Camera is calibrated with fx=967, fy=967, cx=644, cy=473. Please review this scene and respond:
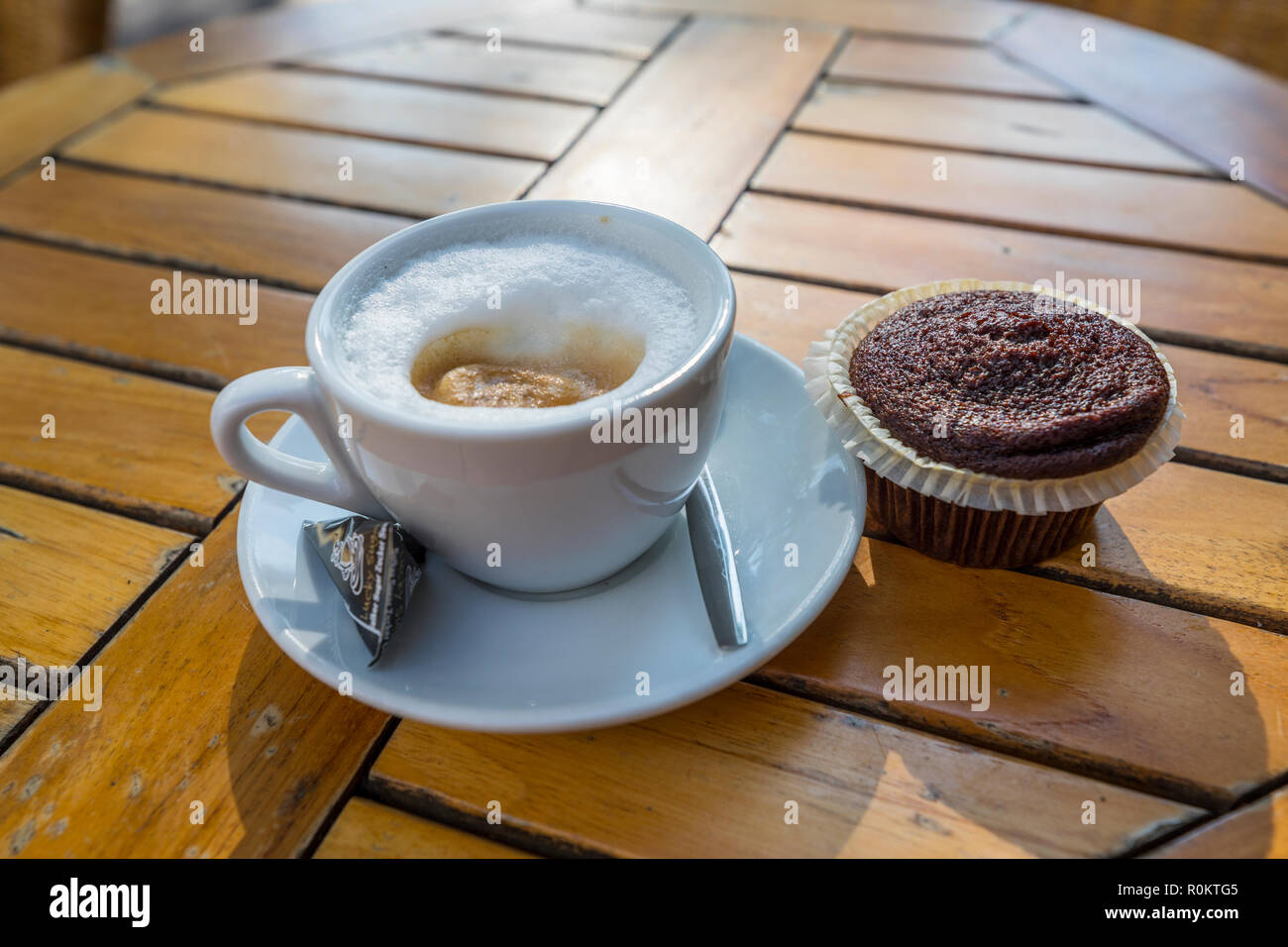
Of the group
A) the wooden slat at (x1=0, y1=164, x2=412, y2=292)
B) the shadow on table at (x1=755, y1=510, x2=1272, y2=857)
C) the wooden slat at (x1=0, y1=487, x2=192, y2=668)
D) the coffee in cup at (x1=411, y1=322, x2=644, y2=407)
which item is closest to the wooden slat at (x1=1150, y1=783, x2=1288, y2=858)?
the shadow on table at (x1=755, y1=510, x2=1272, y2=857)

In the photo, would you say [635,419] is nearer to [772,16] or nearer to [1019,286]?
[1019,286]

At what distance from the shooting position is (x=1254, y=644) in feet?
2.13

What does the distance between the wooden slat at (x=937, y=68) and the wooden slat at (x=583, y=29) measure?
30 cm

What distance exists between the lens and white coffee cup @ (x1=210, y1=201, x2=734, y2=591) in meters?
0.57

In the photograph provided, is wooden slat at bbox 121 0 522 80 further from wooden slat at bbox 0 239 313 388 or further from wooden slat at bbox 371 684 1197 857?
wooden slat at bbox 371 684 1197 857

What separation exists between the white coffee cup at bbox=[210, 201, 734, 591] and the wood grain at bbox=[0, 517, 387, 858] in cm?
13

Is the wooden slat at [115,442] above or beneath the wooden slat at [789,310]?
beneath

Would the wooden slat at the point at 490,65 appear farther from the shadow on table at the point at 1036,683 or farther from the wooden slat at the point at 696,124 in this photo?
the shadow on table at the point at 1036,683

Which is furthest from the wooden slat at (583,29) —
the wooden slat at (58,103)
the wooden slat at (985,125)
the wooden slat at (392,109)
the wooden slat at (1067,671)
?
the wooden slat at (1067,671)

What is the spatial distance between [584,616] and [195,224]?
80 centimetres

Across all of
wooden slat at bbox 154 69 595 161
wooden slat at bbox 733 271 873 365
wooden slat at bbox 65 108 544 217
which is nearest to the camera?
wooden slat at bbox 733 271 873 365

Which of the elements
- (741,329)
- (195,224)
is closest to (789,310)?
(741,329)

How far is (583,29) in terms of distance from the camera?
1558 millimetres

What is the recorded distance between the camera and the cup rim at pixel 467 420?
1.83 ft
